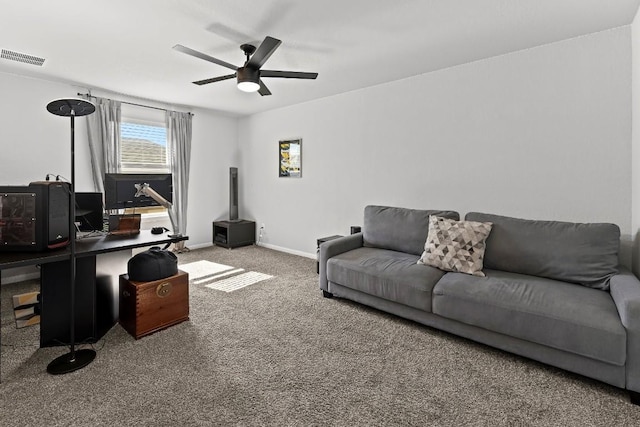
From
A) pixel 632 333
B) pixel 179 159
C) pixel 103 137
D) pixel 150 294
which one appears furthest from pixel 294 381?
pixel 179 159

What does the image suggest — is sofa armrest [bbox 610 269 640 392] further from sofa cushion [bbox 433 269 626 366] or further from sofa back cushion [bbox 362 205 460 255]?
sofa back cushion [bbox 362 205 460 255]

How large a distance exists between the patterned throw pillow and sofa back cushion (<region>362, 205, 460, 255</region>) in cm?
35

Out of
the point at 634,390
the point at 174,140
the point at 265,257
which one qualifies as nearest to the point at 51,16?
the point at 174,140

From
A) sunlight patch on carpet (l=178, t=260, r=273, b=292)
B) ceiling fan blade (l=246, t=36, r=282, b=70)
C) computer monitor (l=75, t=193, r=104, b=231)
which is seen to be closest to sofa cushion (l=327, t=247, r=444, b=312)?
sunlight patch on carpet (l=178, t=260, r=273, b=292)

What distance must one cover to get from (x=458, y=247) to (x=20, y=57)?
15.2 ft

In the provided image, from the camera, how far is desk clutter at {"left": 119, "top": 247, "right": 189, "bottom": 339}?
241 cm

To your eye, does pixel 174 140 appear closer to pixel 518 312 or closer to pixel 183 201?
pixel 183 201

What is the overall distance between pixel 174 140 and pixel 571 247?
5316 millimetres

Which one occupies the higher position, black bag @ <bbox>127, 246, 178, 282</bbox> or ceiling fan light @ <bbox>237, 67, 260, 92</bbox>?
ceiling fan light @ <bbox>237, 67, 260, 92</bbox>

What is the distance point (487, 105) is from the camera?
3252 millimetres

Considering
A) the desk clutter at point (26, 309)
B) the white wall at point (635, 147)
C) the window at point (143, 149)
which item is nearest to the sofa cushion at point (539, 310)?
the white wall at point (635, 147)

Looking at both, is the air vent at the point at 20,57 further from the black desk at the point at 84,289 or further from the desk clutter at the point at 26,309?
the desk clutter at the point at 26,309

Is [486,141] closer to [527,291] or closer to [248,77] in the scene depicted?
[527,291]

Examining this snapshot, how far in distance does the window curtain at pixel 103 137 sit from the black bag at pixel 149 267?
2506mm
